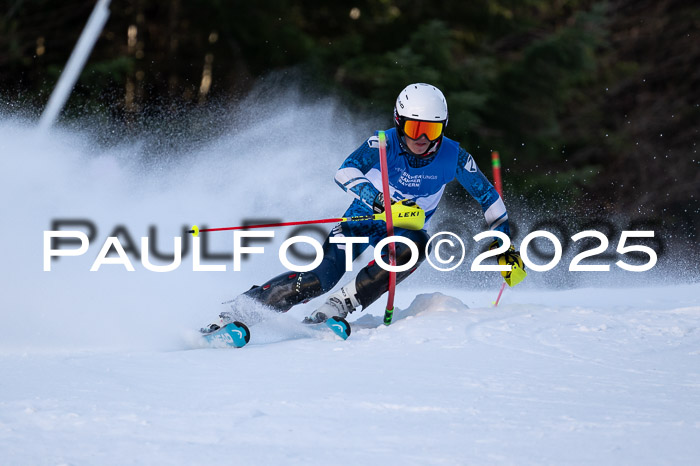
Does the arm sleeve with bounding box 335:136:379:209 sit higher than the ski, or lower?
higher

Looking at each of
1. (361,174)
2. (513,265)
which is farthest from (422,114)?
(513,265)

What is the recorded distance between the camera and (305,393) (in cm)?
337

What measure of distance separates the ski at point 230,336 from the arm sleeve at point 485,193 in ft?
5.46

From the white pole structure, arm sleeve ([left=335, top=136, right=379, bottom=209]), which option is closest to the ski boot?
arm sleeve ([left=335, top=136, right=379, bottom=209])

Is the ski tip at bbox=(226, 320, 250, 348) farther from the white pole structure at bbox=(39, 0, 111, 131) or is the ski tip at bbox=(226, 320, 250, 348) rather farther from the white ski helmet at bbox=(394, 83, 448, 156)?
the white pole structure at bbox=(39, 0, 111, 131)

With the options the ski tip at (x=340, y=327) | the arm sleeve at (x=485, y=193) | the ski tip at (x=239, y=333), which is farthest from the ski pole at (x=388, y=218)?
the ski tip at (x=239, y=333)

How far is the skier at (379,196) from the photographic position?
4.77 meters

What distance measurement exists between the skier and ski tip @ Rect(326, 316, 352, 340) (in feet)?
0.78

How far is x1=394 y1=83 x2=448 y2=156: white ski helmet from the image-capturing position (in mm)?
4855

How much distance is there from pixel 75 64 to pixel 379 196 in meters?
8.25

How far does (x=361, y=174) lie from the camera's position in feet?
16.3

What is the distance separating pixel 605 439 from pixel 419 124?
2408 mm

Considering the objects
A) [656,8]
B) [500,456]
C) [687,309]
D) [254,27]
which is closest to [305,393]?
[500,456]

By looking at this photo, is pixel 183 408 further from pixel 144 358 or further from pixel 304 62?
pixel 304 62
